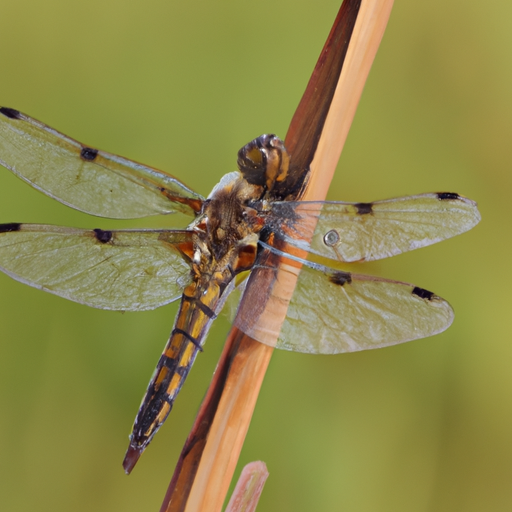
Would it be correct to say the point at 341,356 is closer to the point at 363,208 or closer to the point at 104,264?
the point at 363,208

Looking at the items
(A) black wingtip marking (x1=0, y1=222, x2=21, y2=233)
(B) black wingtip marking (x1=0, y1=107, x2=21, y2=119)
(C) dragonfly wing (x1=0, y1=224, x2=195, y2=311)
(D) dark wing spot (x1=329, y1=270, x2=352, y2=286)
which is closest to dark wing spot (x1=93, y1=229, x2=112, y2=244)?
(C) dragonfly wing (x1=0, y1=224, x2=195, y2=311)

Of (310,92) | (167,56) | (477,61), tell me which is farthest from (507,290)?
(167,56)

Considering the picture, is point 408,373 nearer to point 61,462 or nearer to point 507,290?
point 507,290

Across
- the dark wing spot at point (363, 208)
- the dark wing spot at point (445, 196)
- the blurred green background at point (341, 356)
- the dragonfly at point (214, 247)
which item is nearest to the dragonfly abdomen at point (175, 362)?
the dragonfly at point (214, 247)

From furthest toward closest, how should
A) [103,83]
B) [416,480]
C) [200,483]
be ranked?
[103,83], [416,480], [200,483]

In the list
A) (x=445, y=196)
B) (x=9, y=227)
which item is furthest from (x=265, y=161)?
(x=9, y=227)

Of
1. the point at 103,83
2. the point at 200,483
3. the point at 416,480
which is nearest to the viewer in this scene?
the point at 200,483

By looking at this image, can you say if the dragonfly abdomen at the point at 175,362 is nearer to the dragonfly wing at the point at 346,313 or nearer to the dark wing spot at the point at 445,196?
the dragonfly wing at the point at 346,313
